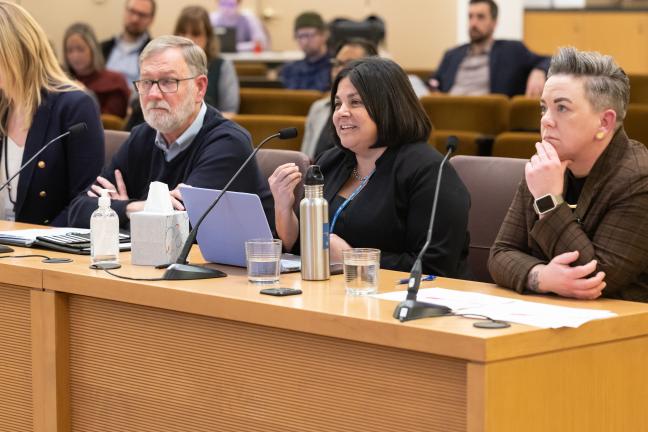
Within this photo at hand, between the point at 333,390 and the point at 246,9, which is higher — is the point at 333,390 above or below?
below

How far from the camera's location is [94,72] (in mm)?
7504

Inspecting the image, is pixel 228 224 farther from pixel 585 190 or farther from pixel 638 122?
pixel 638 122

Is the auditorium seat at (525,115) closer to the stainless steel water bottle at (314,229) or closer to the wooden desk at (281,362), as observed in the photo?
the wooden desk at (281,362)

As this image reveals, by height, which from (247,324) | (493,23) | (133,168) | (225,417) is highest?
(493,23)

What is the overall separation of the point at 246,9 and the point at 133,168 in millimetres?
8848

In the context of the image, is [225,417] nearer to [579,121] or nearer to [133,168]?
[579,121]

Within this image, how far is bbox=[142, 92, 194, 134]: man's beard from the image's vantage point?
144 inches

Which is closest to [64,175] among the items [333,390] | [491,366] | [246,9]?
[333,390]

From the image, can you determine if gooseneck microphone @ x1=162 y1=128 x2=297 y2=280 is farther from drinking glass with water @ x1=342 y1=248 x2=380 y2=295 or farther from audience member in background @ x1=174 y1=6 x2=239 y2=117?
audience member in background @ x1=174 y1=6 x2=239 y2=117

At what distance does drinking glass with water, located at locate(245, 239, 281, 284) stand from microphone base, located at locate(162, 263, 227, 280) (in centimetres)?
10

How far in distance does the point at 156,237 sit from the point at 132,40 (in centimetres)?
549

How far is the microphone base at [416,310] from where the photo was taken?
2.21 meters

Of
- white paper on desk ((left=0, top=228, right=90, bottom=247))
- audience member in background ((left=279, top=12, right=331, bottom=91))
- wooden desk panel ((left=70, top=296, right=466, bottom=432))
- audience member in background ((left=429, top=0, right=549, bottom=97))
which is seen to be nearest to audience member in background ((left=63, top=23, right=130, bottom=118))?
audience member in background ((left=279, top=12, right=331, bottom=91))

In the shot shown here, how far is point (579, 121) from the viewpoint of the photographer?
2592mm
